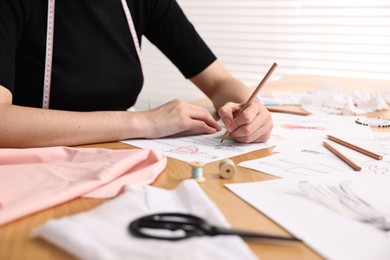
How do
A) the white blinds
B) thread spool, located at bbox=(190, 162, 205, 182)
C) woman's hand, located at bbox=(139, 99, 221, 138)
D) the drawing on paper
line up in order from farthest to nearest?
the white blinds
woman's hand, located at bbox=(139, 99, 221, 138)
thread spool, located at bbox=(190, 162, 205, 182)
the drawing on paper

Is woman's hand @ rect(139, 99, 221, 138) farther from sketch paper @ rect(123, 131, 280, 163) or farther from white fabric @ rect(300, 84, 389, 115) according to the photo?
white fabric @ rect(300, 84, 389, 115)

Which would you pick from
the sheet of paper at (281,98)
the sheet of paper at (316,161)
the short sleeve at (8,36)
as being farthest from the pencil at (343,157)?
the short sleeve at (8,36)

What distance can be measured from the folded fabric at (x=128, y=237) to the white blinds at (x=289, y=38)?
177 cm

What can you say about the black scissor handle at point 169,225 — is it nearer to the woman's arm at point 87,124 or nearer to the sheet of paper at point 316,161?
the sheet of paper at point 316,161

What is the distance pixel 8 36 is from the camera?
2.89ft

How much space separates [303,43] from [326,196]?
171 centimetres

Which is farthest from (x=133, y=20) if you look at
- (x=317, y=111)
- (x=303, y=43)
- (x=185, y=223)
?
(x=303, y=43)

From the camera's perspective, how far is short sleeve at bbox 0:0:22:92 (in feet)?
2.77

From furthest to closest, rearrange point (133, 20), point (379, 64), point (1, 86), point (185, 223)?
point (379, 64)
point (133, 20)
point (1, 86)
point (185, 223)

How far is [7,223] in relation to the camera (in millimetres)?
506

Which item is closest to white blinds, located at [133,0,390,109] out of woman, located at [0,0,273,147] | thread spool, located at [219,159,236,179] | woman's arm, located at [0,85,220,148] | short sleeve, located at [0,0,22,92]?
woman, located at [0,0,273,147]

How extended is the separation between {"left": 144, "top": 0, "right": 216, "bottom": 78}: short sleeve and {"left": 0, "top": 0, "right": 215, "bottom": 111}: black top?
0.12ft

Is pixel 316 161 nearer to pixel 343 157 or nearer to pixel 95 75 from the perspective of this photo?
pixel 343 157

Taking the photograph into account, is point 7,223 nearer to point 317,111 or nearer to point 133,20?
point 133,20
